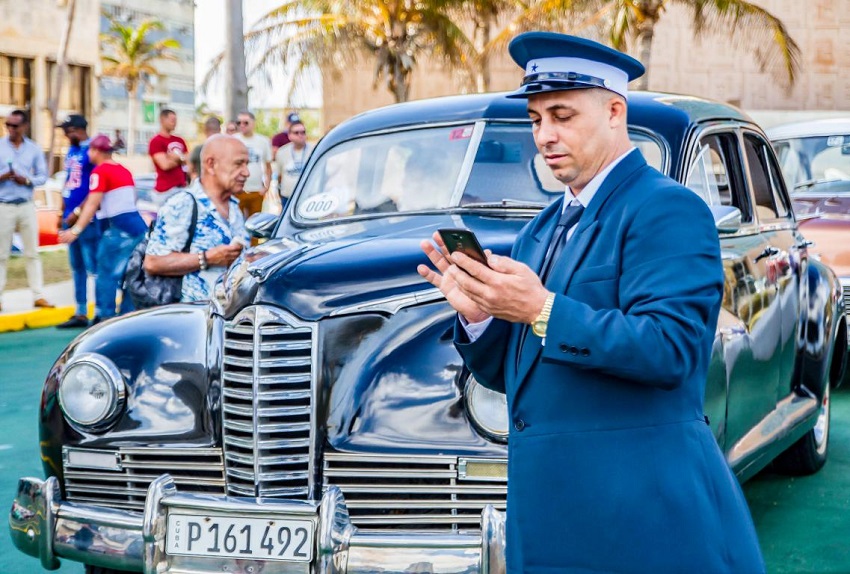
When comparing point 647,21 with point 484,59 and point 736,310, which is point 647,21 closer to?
point 484,59

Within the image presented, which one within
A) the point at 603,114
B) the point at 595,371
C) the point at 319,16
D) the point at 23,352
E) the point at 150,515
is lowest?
the point at 23,352

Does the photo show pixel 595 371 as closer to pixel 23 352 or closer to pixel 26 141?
pixel 23 352

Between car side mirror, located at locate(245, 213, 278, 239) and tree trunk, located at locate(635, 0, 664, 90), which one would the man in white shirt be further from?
tree trunk, located at locate(635, 0, 664, 90)

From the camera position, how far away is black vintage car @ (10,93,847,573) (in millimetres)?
3736

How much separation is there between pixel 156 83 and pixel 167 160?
72.4 metres

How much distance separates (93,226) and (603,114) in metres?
9.83

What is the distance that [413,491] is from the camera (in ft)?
12.8

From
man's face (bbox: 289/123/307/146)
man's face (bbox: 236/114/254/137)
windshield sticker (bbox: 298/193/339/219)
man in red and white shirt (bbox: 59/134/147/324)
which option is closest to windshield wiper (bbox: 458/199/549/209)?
windshield sticker (bbox: 298/193/339/219)

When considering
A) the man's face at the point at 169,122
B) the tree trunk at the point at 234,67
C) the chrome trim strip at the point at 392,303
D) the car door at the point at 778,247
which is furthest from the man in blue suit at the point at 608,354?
the tree trunk at the point at 234,67

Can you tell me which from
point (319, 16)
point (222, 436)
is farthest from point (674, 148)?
point (319, 16)

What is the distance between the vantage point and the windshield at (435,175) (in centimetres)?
504

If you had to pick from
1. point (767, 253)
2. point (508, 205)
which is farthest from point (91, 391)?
point (767, 253)

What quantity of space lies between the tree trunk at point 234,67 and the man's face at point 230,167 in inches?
492

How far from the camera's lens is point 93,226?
38.3ft
